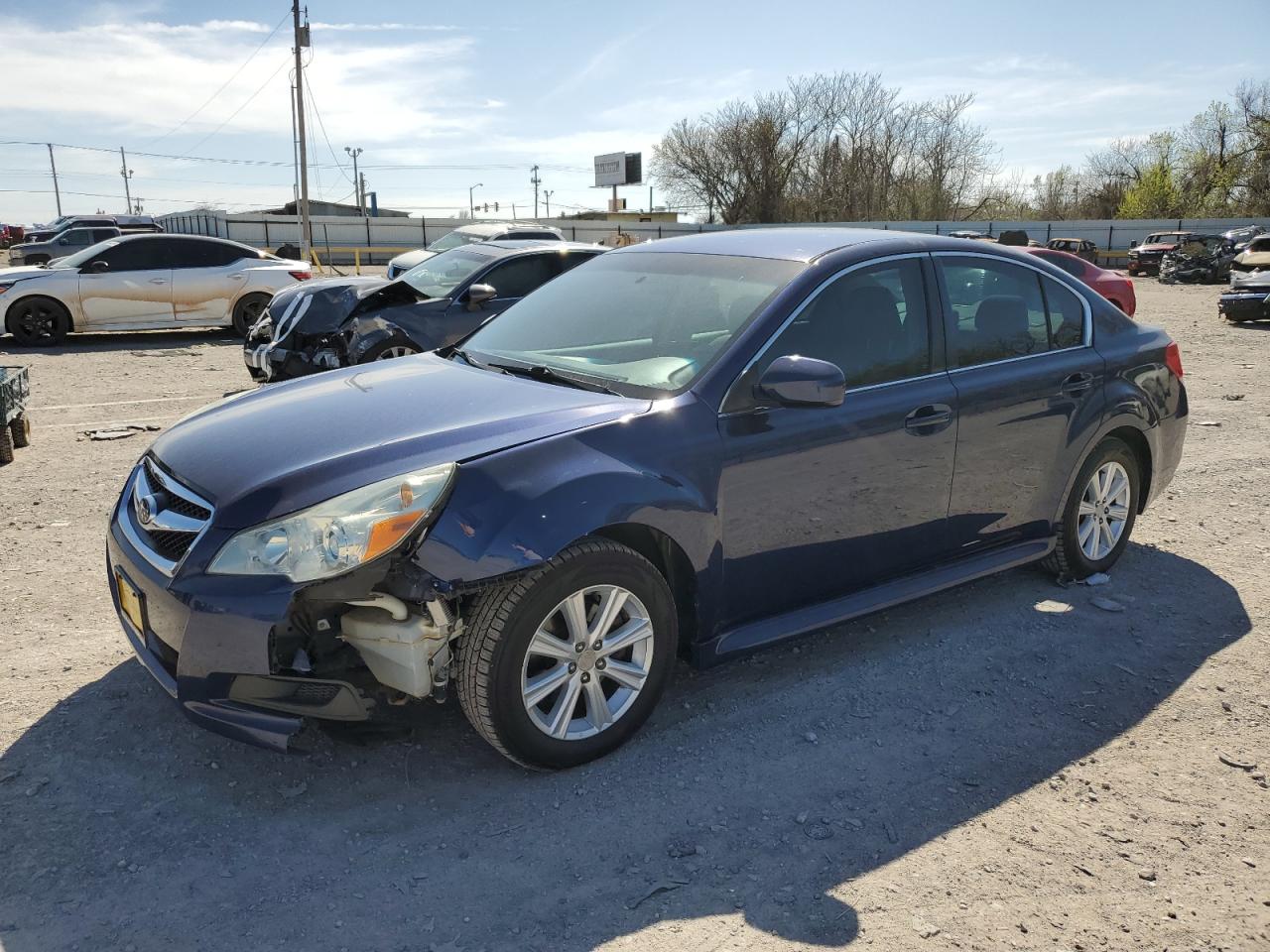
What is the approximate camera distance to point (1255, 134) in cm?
5884

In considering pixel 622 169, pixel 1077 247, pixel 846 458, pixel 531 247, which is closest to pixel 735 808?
pixel 846 458

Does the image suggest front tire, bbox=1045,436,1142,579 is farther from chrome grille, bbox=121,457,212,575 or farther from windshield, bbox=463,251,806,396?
chrome grille, bbox=121,457,212,575

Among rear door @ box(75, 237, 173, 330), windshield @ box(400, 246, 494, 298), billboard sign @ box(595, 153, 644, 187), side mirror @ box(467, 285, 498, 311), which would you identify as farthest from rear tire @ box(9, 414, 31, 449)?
billboard sign @ box(595, 153, 644, 187)

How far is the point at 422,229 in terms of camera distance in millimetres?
48656

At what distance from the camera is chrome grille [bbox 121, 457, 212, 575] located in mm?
3012

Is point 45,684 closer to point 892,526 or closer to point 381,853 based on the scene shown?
point 381,853

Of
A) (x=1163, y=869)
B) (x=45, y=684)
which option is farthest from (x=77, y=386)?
(x=1163, y=869)

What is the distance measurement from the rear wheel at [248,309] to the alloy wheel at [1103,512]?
41.4 feet

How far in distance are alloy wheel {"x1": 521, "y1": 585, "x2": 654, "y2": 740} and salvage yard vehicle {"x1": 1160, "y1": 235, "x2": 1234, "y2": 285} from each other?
3568cm

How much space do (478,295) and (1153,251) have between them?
1415 inches

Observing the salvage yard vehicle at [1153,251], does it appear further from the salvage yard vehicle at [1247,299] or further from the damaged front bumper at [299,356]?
the damaged front bumper at [299,356]

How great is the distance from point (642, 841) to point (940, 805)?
977 mm

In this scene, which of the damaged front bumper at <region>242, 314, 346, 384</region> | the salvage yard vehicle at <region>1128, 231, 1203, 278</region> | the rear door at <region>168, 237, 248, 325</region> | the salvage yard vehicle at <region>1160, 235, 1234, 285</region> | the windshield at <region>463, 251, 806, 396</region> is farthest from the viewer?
the salvage yard vehicle at <region>1128, 231, 1203, 278</region>

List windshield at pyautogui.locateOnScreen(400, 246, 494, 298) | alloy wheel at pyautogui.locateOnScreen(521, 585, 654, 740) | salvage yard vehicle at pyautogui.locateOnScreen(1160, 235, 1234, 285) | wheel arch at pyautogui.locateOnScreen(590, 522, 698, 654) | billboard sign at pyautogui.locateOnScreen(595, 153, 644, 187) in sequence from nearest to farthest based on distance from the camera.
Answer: alloy wheel at pyautogui.locateOnScreen(521, 585, 654, 740) → wheel arch at pyautogui.locateOnScreen(590, 522, 698, 654) → windshield at pyautogui.locateOnScreen(400, 246, 494, 298) → salvage yard vehicle at pyautogui.locateOnScreen(1160, 235, 1234, 285) → billboard sign at pyautogui.locateOnScreen(595, 153, 644, 187)
